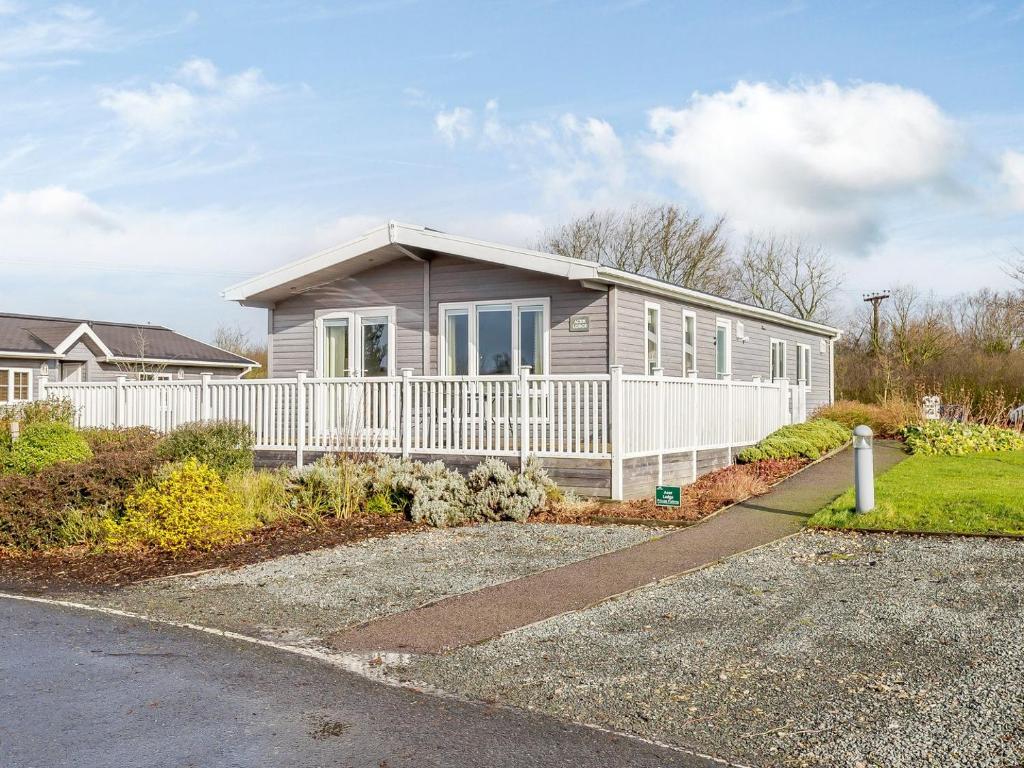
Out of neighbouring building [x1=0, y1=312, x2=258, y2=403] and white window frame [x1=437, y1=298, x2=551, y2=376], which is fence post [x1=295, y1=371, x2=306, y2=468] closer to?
white window frame [x1=437, y1=298, x2=551, y2=376]

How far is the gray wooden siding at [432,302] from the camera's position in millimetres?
14961

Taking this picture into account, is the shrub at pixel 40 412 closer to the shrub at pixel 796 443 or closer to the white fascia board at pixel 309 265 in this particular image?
the white fascia board at pixel 309 265

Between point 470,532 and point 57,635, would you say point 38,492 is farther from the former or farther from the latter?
point 470,532

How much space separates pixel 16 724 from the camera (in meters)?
4.31

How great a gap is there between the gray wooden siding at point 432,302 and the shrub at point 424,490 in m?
4.31

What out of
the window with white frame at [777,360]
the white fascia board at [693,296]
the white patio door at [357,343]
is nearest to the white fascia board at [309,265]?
the white patio door at [357,343]

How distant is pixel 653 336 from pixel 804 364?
9.77 m

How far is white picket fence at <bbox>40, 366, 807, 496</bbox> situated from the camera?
11672mm

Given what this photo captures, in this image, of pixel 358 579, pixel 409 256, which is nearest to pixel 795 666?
pixel 358 579

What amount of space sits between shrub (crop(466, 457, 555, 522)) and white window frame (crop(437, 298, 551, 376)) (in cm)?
426

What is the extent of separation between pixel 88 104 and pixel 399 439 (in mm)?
7104

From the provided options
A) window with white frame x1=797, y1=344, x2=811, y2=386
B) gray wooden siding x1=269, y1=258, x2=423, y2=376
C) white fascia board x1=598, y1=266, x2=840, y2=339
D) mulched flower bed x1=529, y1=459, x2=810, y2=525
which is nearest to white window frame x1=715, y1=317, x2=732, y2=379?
white fascia board x1=598, y1=266, x2=840, y2=339

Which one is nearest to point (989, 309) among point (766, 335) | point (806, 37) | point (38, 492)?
point (766, 335)

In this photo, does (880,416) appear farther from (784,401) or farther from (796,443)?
(796,443)
